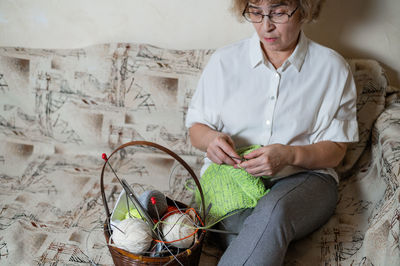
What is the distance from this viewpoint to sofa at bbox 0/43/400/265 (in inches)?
59.1

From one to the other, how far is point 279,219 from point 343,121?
18.3 inches

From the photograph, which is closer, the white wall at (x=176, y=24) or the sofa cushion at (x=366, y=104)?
the sofa cushion at (x=366, y=104)

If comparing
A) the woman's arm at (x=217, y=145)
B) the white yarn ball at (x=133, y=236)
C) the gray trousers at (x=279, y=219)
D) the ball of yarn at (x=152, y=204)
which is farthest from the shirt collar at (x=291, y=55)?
the white yarn ball at (x=133, y=236)

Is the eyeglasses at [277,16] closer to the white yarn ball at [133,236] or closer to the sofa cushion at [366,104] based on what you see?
the sofa cushion at [366,104]

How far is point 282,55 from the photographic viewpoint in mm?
1368

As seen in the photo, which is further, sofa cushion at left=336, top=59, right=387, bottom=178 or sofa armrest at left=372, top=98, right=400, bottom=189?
sofa cushion at left=336, top=59, right=387, bottom=178

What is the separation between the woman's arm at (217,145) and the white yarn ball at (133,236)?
308mm

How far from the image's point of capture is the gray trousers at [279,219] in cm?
106

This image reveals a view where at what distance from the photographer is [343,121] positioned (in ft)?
4.48

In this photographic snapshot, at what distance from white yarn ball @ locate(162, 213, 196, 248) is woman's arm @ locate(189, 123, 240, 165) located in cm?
22

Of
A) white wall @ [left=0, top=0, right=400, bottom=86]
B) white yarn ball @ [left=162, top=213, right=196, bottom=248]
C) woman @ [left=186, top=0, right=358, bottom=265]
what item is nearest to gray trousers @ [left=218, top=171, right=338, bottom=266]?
woman @ [left=186, top=0, right=358, bottom=265]

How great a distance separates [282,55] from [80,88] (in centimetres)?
85

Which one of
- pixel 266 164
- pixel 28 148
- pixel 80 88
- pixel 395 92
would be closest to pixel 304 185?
pixel 266 164

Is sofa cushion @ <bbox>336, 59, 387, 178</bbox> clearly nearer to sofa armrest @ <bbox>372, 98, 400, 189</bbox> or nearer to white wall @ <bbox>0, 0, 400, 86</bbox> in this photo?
sofa armrest @ <bbox>372, 98, 400, 189</bbox>
